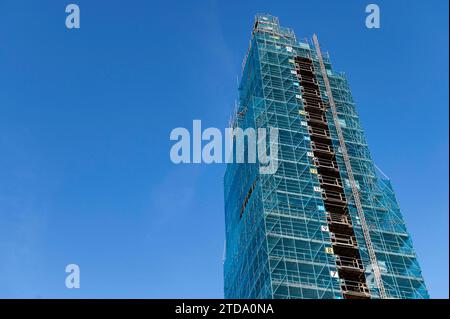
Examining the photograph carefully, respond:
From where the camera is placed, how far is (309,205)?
148 ft

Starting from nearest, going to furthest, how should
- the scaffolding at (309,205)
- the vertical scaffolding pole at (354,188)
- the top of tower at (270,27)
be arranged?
1. the scaffolding at (309,205)
2. the vertical scaffolding pole at (354,188)
3. the top of tower at (270,27)

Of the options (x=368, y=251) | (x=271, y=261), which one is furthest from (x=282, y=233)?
(x=368, y=251)

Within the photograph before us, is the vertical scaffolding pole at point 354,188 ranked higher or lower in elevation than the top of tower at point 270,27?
lower

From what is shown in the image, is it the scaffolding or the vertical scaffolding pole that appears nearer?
the scaffolding

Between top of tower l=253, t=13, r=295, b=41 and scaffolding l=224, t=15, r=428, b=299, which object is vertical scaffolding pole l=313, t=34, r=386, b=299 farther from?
top of tower l=253, t=13, r=295, b=41

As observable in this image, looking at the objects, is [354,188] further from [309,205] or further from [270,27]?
[270,27]

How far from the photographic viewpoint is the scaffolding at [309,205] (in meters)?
41.2

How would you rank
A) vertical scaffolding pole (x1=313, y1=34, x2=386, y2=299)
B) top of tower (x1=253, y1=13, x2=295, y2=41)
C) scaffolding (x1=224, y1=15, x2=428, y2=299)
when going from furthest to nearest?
top of tower (x1=253, y1=13, x2=295, y2=41) < vertical scaffolding pole (x1=313, y1=34, x2=386, y2=299) < scaffolding (x1=224, y1=15, x2=428, y2=299)

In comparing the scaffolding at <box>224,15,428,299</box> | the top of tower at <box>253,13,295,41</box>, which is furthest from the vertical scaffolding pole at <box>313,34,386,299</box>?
the top of tower at <box>253,13,295,41</box>

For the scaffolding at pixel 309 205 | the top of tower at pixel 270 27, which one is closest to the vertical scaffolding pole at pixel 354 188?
the scaffolding at pixel 309 205

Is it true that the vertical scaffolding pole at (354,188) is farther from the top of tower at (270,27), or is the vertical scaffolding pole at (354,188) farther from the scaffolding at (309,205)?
the top of tower at (270,27)

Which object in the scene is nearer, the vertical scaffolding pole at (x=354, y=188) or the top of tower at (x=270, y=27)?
the vertical scaffolding pole at (x=354, y=188)

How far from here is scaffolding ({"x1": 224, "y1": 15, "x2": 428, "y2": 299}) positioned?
135ft

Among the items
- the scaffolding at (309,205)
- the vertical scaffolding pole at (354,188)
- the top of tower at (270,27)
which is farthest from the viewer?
the top of tower at (270,27)
